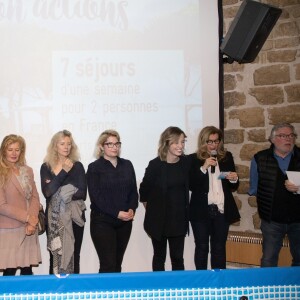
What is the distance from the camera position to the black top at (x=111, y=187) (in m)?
5.06

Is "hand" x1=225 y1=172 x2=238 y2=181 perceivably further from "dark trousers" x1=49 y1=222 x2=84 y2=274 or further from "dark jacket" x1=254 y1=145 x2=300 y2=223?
"dark trousers" x1=49 y1=222 x2=84 y2=274

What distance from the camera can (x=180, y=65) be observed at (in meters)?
5.80

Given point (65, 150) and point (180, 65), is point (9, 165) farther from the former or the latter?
point (180, 65)

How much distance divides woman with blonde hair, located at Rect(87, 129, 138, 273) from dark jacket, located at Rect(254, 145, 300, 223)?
3.96 feet

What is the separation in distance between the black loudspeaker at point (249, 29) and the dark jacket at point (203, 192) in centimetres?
105

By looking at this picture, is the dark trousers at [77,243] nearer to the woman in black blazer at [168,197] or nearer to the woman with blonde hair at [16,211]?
the woman with blonde hair at [16,211]

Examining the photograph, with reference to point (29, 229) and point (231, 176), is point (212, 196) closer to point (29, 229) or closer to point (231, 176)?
point (231, 176)

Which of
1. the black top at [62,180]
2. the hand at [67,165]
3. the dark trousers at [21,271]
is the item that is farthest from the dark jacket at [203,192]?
the dark trousers at [21,271]

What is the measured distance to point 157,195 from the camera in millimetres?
5184

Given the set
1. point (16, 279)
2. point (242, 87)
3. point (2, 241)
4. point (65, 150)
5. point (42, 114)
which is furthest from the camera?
point (242, 87)

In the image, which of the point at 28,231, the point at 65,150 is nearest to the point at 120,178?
the point at 65,150

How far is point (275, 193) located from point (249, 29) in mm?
1614

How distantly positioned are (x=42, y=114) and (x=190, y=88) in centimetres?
157

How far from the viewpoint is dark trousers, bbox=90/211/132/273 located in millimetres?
5008
